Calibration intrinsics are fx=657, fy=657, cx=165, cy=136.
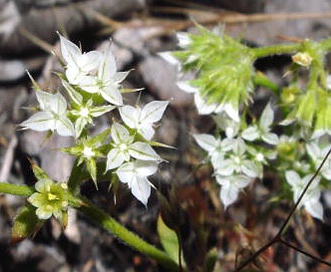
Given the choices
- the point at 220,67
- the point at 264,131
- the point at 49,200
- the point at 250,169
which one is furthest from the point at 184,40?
the point at 49,200

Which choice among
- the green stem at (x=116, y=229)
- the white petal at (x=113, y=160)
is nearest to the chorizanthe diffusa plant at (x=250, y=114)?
the green stem at (x=116, y=229)

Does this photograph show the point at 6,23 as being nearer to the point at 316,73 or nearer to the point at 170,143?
the point at 170,143

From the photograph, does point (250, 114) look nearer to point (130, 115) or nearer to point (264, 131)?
point (264, 131)

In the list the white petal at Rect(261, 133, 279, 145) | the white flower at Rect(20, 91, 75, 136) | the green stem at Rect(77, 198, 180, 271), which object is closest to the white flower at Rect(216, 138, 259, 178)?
the white petal at Rect(261, 133, 279, 145)

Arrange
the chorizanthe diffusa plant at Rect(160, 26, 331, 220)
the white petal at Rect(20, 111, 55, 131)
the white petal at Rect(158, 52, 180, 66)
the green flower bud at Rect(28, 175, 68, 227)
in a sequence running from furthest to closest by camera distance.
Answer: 1. the white petal at Rect(158, 52, 180, 66)
2. the chorizanthe diffusa plant at Rect(160, 26, 331, 220)
3. the white petal at Rect(20, 111, 55, 131)
4. the green flower bud at Rect(28, 175, 68, 227)

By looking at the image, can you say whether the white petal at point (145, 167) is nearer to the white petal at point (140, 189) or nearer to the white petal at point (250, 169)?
the white petal at point (140, 189)

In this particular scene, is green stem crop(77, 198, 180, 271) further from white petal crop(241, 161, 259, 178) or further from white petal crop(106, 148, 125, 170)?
white petal crop(241, 161, 259, 178)
